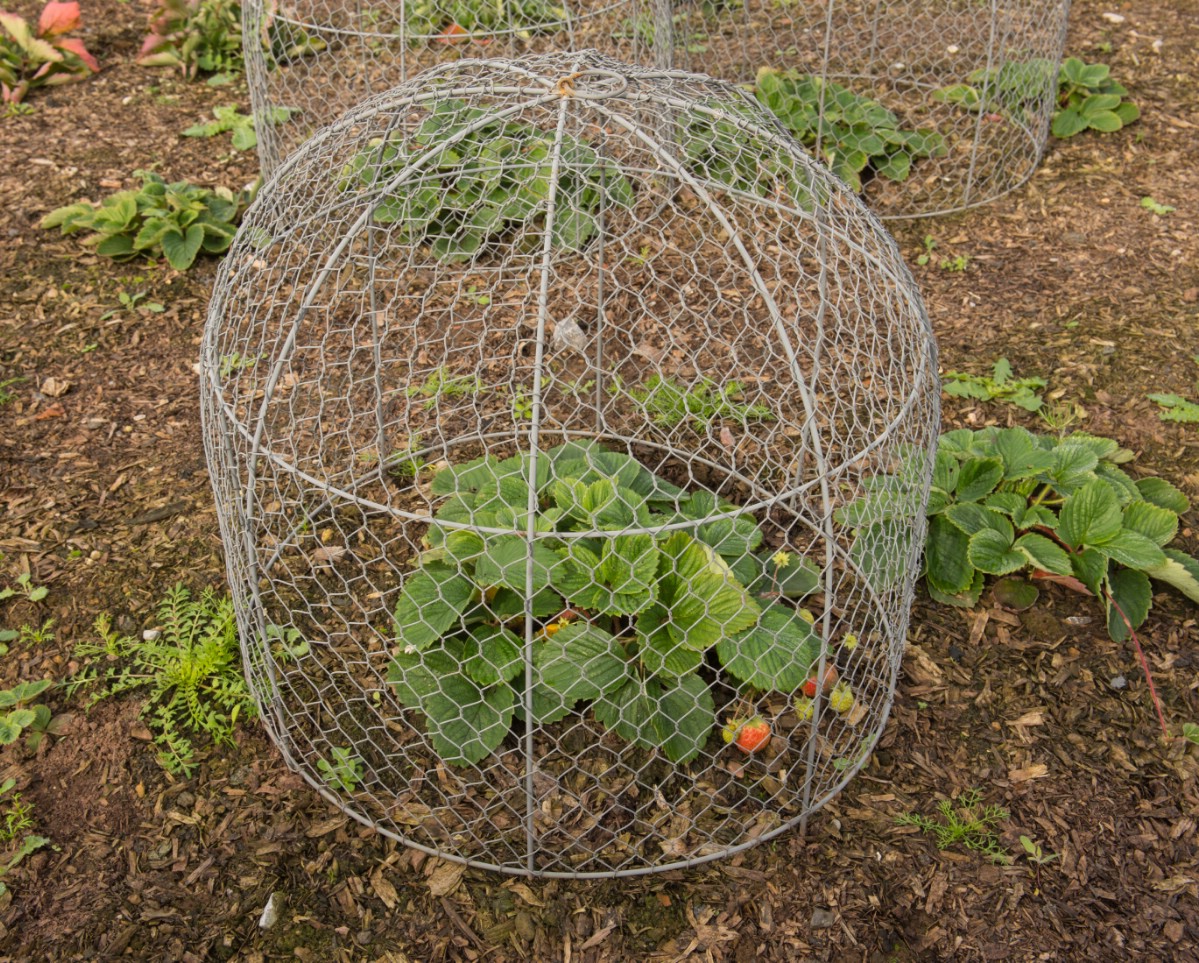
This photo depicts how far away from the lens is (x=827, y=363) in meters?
3.70

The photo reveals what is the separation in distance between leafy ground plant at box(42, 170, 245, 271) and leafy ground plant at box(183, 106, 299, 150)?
66 cm

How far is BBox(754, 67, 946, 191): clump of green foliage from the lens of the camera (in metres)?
4.63

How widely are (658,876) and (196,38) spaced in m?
5.01

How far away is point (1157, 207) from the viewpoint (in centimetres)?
455

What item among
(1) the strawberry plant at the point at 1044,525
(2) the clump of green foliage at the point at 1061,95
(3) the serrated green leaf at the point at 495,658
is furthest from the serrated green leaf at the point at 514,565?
(2) the clump of green foliage at the point at 1061,95

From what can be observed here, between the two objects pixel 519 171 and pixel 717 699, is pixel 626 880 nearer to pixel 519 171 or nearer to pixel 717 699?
pixel 717 699

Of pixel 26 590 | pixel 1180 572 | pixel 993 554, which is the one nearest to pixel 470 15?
pixel 26 590

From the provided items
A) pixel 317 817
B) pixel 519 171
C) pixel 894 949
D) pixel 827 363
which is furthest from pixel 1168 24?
pixel 317 817

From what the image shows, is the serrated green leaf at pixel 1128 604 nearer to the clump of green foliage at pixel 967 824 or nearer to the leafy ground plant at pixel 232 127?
the clump of green foliage at pixel 967 824

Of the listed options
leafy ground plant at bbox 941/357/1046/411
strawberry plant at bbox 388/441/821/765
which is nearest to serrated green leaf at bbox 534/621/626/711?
strawberry plant at bbox 388/441/821/765

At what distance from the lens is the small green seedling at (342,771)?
2.42 meters

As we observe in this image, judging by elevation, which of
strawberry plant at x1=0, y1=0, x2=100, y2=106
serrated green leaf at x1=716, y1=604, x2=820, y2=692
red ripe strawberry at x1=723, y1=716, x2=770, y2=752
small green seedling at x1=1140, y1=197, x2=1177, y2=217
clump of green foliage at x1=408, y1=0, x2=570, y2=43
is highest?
clump of green foliage at x1=408, y1=0, x2=570, y2=43

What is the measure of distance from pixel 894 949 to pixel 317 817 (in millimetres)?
1306

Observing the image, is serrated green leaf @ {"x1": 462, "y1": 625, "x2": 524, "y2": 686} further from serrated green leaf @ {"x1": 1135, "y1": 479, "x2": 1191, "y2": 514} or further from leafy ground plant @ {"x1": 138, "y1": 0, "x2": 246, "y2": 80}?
leafy ground plant @ {"x1": 138, "y1": 0, "x2": 246, "y2": 80}
